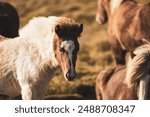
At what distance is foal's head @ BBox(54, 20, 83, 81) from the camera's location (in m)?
6.59

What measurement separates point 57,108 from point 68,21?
1.27 metres

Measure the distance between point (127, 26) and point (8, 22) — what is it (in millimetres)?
2321

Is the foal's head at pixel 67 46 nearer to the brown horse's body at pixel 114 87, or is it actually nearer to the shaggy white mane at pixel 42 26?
the shaggy white mane at pixel 42 26

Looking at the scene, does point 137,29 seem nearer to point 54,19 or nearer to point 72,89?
point 72,89

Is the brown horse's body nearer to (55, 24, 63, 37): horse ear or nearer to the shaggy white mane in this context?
the shaggy white mane

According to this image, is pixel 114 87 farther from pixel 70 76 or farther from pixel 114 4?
pixel 114 4

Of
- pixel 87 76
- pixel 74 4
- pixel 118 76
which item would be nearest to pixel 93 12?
pixel 74 4

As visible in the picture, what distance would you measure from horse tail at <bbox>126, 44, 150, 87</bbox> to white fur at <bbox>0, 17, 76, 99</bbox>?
3.70 ft

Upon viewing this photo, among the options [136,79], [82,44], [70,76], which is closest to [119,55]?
[136,79]

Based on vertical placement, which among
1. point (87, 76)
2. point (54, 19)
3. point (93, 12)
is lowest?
point (93, 12)

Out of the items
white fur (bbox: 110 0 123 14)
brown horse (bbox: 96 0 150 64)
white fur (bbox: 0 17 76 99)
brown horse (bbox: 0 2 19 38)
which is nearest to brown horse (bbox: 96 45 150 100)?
white fur (bbox: 0 17 76 99)

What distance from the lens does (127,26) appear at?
11.2m

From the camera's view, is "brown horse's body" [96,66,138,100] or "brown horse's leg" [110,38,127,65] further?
"brown horse's leg" [110,38,127,65]

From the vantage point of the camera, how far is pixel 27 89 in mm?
7031
